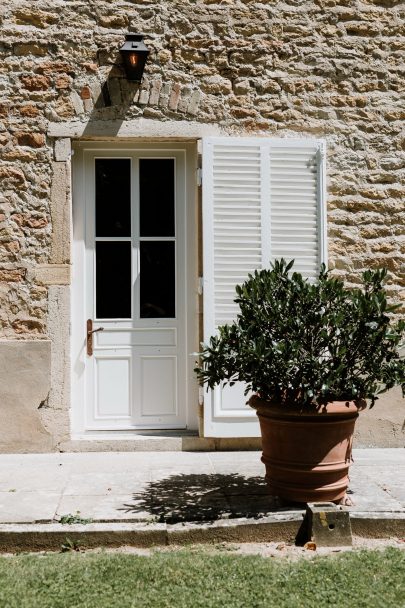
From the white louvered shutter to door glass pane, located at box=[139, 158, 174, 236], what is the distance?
0.40 m

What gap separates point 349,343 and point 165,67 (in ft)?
10.0

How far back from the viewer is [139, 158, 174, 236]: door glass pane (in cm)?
610

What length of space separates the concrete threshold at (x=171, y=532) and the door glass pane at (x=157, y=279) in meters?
2.42

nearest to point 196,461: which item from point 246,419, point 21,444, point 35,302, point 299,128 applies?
point 246,419

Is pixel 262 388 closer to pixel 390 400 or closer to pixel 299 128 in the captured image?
pixel 390 400

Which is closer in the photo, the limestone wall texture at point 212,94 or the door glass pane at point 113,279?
the limestone wall texture at point 212,94

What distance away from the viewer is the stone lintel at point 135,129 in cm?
585

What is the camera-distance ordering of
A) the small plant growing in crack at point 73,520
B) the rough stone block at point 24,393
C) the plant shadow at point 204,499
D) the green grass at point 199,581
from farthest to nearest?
the rough stone block at point 24,393 < the plant shadow at point 204,499 < the small plant growing in crack at point 73,520 < the green grass at point 199,581

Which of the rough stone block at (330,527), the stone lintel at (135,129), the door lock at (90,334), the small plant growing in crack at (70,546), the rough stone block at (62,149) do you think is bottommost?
the small plant growing in crack at (70,546)

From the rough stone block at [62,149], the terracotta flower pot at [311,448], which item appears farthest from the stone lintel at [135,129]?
the terracotta flower pot at [311,448]

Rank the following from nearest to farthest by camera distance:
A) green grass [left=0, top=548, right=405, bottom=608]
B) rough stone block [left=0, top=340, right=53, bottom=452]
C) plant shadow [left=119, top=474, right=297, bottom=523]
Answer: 1. green grass [left=0, top=548, right=405, bottom=608]
2. plant shadow [left=119, top=474, right=297, bottom=523]
3. rough stone block [left=0, top=340, right=53, bottom=452]

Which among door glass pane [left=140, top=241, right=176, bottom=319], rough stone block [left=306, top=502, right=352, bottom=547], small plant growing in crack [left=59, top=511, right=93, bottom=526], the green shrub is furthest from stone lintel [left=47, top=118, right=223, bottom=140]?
rough stone block [left=306, top=502, right=352, bottom=547]

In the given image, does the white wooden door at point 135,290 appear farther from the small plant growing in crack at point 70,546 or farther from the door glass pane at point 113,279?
the small plant growing in crack at point 70,546

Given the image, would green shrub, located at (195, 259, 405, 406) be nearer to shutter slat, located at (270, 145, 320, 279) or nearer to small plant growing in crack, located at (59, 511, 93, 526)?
small plant growing in crack, located at (59, 511, 93, 526)
